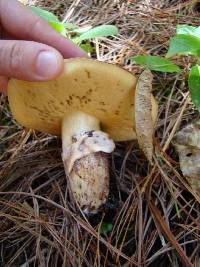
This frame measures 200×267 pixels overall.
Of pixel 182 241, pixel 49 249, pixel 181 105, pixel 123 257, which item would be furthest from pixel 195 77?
pixel 49 249

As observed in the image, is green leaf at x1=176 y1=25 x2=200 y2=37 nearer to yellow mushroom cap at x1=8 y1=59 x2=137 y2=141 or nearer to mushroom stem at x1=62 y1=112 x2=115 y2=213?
yellow mushroom cap at x1=8 y1=59 x2=137 y2=141

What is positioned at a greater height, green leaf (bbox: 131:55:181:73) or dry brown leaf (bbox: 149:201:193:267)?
green leaf (bbox: 131:55:181:73)

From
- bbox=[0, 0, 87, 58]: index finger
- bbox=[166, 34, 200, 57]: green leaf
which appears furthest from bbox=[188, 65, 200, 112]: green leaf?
bbox=[0, 0, 87, 58]: index finger

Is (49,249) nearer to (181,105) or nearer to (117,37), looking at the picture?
(181,105)

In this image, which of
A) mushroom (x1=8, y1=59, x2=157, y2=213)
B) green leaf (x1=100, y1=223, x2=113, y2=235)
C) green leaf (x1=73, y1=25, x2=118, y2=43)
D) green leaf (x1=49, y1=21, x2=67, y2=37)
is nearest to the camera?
mushroom (x1=8, y1=59, x2=157, y2=213)

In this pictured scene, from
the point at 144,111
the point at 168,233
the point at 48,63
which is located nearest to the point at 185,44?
the point at 144,111

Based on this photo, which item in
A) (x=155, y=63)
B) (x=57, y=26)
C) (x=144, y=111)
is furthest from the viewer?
(x=57, y=26)

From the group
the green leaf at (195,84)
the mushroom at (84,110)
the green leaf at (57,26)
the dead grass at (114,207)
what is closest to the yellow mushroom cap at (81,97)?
the mushroom at (84,110)

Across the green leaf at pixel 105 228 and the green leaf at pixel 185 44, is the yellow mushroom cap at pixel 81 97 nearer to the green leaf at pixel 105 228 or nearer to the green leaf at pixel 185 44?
the green leaf at pixel 185 44

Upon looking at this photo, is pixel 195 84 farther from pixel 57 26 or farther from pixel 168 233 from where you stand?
pixel 57 26
